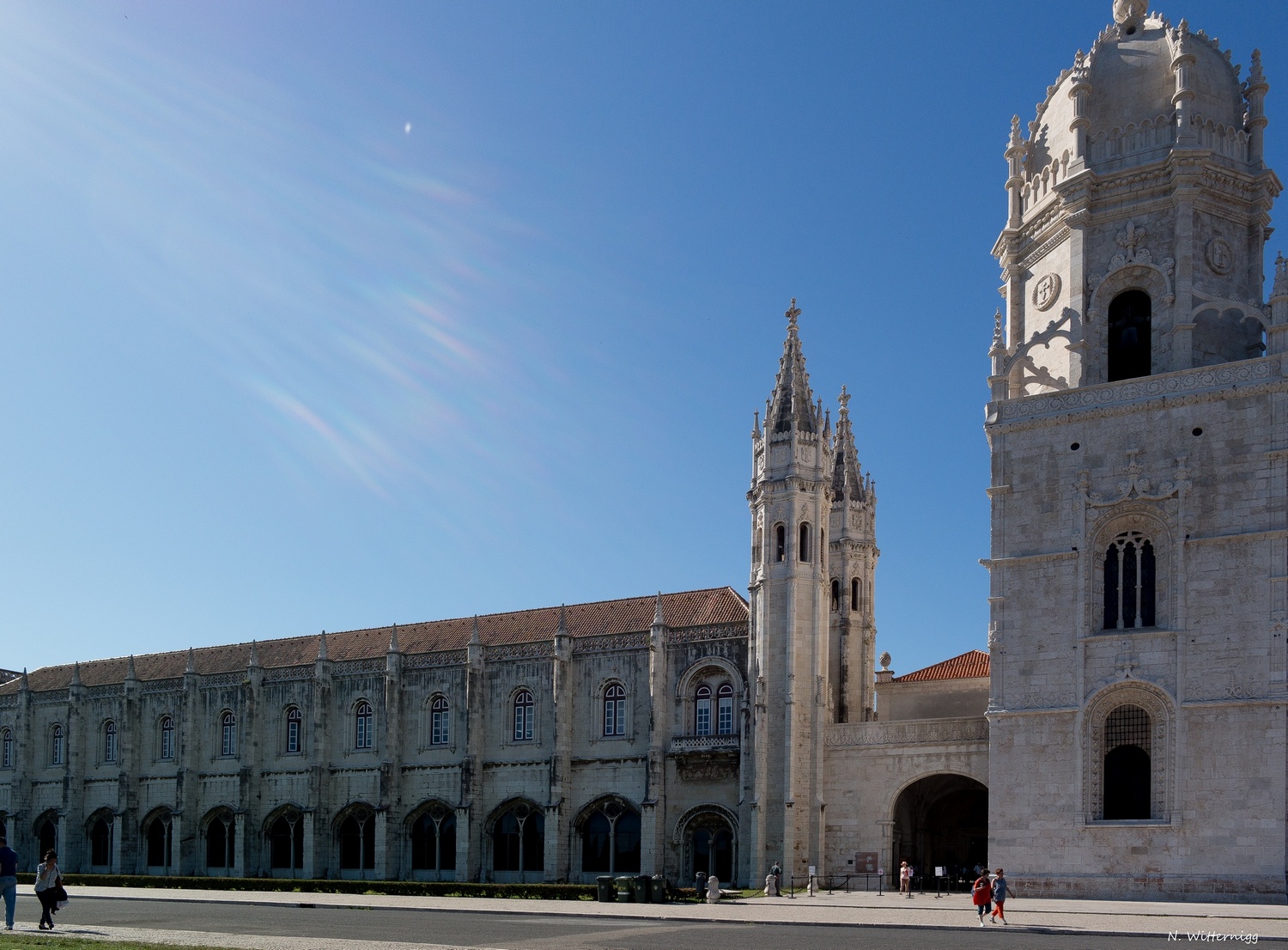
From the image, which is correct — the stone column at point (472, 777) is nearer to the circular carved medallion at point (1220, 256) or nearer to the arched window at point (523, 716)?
the arched window at point (523, 716)

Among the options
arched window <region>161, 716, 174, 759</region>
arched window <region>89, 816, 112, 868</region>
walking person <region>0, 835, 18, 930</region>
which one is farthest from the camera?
arched window <region>89, 816, 112, 868</region>

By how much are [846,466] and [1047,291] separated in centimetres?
1361

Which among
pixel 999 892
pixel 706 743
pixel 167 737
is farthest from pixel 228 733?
pixel 999 892

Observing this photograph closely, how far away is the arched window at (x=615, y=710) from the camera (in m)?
49.8

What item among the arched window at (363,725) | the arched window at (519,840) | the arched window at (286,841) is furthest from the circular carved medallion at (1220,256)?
the arched window at (286,841)

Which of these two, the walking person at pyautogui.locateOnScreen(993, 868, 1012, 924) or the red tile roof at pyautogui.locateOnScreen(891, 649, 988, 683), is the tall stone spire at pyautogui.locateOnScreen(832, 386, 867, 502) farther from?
the walking person at pyautogui.locateOnScreen(993, 868, 1012, 924)

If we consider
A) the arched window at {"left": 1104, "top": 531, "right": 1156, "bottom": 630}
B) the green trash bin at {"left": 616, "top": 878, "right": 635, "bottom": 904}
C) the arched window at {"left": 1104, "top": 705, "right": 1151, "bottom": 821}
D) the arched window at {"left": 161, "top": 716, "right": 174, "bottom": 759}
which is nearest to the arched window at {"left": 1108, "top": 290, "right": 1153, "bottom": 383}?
the arched window at {"left": 1104, "top": 531, "right": 1156, "bottom": 630}

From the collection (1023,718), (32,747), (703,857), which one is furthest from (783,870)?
(32,747)

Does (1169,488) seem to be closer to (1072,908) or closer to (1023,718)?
(1023,718)

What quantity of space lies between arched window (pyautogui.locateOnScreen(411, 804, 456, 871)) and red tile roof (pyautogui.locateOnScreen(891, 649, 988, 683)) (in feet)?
62.4

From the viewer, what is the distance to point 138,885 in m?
48.1

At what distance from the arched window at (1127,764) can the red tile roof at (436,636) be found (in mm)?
14752

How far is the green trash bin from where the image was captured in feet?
120

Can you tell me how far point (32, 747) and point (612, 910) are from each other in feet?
147
